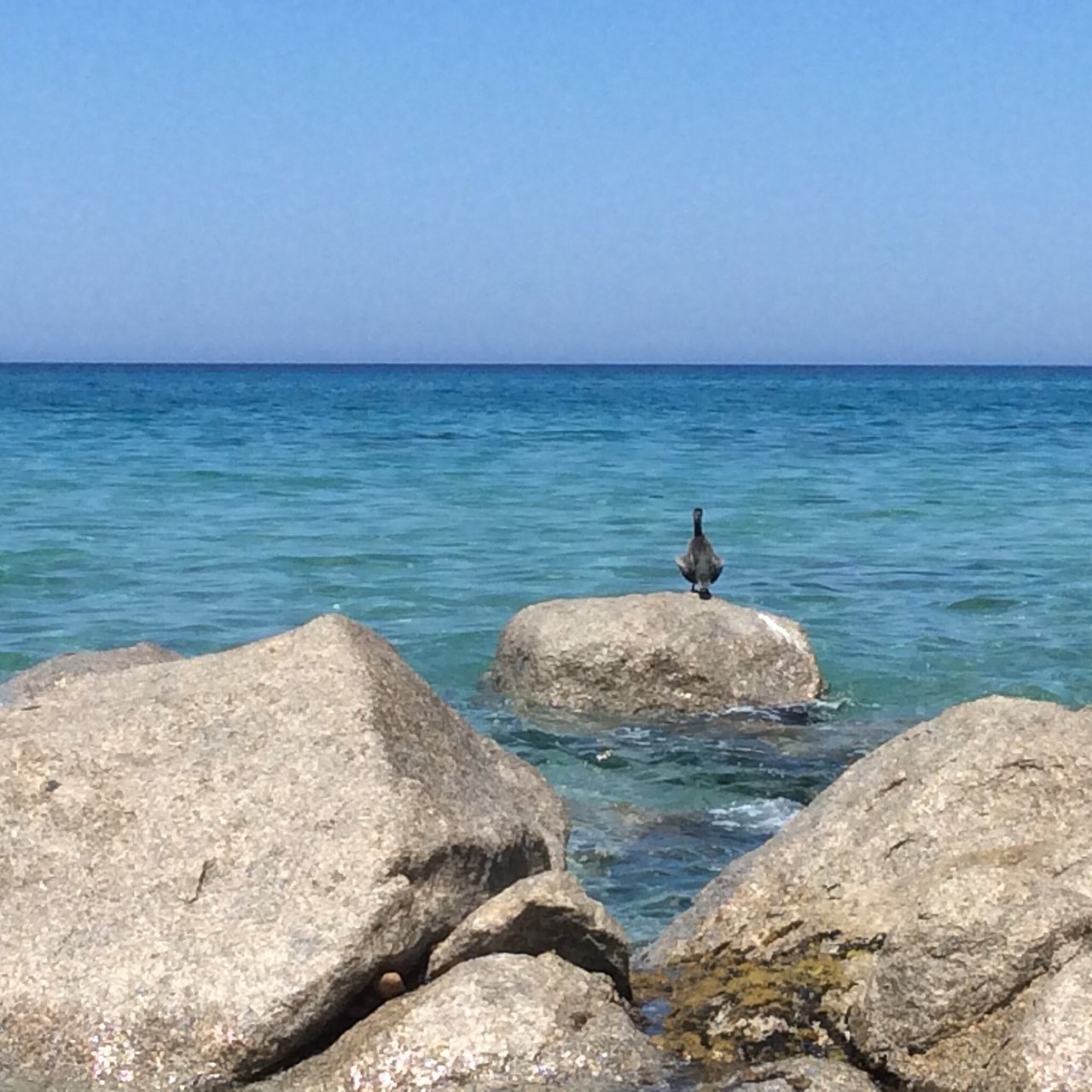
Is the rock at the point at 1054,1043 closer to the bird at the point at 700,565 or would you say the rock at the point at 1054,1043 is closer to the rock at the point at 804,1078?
the rock at the point at 804,1078

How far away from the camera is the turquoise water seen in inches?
444

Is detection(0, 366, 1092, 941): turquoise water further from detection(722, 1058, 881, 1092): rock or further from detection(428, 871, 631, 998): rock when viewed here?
detection(722, 1058, 881, 1092): rock

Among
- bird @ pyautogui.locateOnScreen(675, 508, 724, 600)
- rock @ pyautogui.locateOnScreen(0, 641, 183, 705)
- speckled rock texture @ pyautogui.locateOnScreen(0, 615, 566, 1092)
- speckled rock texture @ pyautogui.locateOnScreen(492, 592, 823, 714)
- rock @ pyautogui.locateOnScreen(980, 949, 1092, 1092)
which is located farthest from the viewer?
bird @ pyautogui.locateOnScreen(675, 508, 724, 600)

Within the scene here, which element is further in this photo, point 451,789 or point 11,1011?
point 451,789

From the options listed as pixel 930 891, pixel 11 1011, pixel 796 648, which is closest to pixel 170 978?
pixel 11 1011

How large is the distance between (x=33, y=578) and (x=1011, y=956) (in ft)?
52.8

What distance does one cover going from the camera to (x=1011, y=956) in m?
5.66

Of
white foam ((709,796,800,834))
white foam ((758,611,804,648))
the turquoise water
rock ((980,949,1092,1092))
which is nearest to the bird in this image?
the turquoise water

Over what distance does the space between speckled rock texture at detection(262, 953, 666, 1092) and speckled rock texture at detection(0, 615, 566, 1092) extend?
18 centimetres

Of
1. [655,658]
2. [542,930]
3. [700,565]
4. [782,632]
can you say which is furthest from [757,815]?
[700,565]

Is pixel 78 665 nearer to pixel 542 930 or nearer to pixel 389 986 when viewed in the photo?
pixel 389 986

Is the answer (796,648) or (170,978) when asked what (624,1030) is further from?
(796,648)

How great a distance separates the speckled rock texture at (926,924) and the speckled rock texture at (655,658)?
501cm

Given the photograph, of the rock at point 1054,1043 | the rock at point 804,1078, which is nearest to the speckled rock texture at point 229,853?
the rock at point 804,1078
